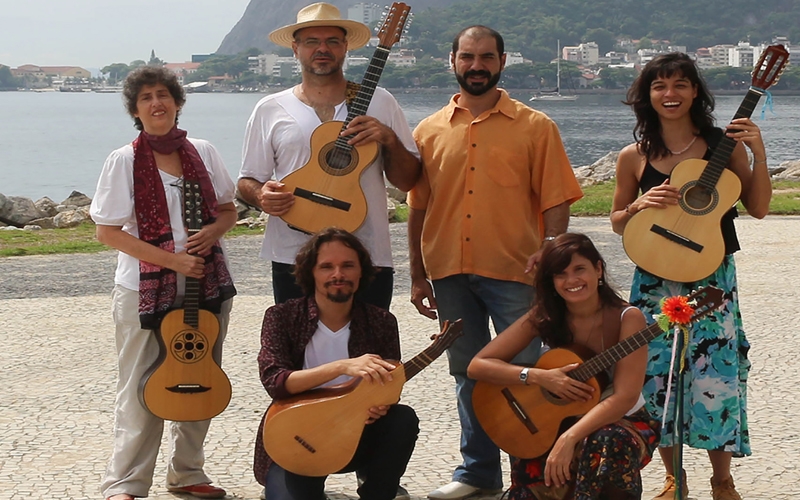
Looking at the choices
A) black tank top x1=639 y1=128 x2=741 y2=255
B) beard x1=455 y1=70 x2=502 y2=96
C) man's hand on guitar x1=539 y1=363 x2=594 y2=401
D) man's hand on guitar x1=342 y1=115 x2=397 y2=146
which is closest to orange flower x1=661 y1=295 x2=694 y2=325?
man's hand on guitar x1=539 y1=363 x2=594 y2=401

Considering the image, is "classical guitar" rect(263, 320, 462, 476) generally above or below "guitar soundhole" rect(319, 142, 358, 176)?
below

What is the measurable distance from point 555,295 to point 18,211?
1681 cm

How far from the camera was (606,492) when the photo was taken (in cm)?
426

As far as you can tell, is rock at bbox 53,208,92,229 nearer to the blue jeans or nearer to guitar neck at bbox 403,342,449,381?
the blue jeans

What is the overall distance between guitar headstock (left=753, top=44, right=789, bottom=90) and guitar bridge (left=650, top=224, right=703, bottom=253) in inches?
31.7

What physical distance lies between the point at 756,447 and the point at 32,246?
38.5 ft

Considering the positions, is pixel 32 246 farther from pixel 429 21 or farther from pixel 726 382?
pixel 429 21

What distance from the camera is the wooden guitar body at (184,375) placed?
4809mm

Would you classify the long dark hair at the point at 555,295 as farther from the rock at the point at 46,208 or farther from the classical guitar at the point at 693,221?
the rock at the point at 46,208

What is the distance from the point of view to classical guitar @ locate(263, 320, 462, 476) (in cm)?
445

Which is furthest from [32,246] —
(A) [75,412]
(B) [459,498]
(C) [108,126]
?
(C) [108,126]

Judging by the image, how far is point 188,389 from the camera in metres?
4.85

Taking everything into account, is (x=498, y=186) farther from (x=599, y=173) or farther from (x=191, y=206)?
(x=599, y=173)

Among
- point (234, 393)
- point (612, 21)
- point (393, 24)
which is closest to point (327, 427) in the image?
point (393, 24)
